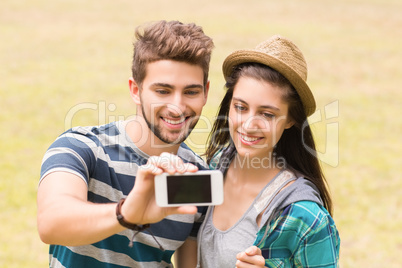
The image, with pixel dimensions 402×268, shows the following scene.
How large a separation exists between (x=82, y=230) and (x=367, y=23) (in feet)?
68.7

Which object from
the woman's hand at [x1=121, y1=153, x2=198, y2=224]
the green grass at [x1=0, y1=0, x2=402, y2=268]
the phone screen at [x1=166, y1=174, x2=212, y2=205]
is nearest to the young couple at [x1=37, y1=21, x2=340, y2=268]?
the woman's hand at [x1=121, y1=153, x2=198, y2=224]

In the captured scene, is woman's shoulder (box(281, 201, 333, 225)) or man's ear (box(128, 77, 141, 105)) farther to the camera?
man's ear (box(128, 77, 141, 105))

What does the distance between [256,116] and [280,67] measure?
0.32 m

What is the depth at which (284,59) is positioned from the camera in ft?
10.9

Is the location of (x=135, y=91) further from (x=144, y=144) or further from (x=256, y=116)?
(x=256, y=116)

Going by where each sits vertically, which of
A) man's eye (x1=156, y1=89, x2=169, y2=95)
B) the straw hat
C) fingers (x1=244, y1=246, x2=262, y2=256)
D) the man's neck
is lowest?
fingers (x1=244, y1=246, x2=262, y2=256)

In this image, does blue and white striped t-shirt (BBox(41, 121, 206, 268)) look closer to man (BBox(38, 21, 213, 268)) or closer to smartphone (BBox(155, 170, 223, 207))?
man (BBox(38, 21, 213, 268))

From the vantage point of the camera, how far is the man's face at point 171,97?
3.19 metres

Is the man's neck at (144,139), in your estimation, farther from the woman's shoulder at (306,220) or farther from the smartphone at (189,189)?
the smartphone at (189,189)

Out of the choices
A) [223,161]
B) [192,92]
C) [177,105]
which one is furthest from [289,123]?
[177,105]

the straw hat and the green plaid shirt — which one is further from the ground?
the straw hat

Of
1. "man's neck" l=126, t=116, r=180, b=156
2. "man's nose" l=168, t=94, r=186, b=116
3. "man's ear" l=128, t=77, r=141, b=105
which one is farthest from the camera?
"man's ear" l=128, t=77, r=141, b=105

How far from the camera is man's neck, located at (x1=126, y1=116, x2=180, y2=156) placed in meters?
3.28

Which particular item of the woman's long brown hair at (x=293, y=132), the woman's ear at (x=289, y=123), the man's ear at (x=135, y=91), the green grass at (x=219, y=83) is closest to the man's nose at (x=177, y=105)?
the man's ear at (x=135, y=91)
